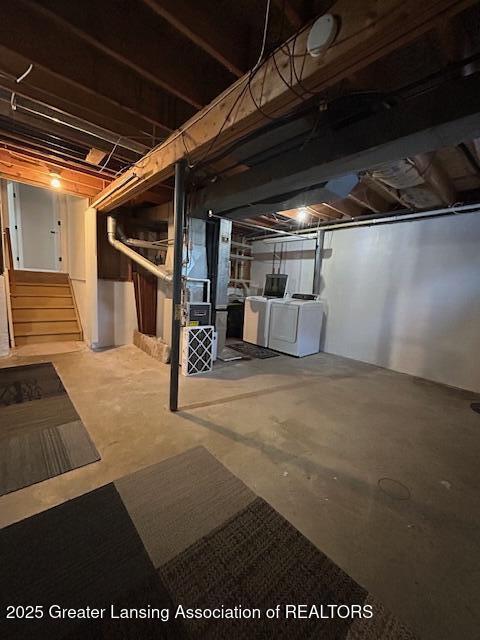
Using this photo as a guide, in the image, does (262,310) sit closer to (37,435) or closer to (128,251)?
(128,251)

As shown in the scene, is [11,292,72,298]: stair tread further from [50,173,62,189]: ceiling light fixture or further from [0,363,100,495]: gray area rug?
[0,363,100,495]: gray area rug

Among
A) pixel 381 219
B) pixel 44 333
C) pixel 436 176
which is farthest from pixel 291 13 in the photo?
pixel 44 333

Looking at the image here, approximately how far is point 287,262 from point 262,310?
1.52 meters

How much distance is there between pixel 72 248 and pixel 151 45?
5.30 metres

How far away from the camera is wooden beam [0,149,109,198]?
3.19m

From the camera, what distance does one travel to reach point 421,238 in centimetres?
392

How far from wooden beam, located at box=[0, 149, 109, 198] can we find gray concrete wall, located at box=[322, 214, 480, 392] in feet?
13.4

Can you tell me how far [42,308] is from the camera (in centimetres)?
518

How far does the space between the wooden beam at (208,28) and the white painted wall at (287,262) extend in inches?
166

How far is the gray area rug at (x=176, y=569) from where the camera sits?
99 cm

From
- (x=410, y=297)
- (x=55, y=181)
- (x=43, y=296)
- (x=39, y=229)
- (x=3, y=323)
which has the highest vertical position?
(x=55, y=181)

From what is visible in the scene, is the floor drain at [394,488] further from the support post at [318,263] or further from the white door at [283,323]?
the support post at [318,263]

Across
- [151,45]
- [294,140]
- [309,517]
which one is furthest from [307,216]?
[309,517]

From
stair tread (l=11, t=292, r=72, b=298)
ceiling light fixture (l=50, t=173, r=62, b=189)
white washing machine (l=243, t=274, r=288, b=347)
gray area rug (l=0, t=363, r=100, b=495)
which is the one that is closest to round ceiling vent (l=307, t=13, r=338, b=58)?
A: gray area rug (l=0, t=363, r=100, b=495)
